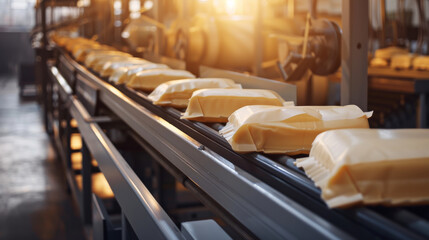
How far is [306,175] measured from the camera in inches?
28.3

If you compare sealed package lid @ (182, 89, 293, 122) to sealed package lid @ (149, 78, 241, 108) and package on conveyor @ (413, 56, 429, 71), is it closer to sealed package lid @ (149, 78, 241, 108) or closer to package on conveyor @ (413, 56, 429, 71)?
sealed package lid @ (149, 78, 241, 108)

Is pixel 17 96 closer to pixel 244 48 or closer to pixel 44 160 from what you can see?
pixel 44 160

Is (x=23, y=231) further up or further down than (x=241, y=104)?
further down

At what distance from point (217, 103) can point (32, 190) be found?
267 cm

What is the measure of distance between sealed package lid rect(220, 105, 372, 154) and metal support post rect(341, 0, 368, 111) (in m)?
0.57

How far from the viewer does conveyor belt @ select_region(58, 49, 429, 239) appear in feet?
1.75

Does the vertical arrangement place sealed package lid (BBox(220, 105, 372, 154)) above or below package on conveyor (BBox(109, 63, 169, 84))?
below

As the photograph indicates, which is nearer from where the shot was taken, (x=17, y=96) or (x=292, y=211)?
(x=292, y=211)

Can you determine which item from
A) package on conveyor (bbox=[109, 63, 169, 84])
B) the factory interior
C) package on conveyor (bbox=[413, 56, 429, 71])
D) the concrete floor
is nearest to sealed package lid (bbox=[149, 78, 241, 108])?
the factory interior

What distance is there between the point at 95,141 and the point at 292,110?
35.4 inches

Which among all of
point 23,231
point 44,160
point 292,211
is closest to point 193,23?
point 44,160

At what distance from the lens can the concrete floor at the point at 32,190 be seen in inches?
106

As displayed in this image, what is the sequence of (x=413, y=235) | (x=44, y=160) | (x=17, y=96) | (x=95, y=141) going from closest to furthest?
(x=413, y=235), (x=95, y=141), (x=44, y=160), (x=17, y=96)

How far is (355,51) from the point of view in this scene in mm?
1482
